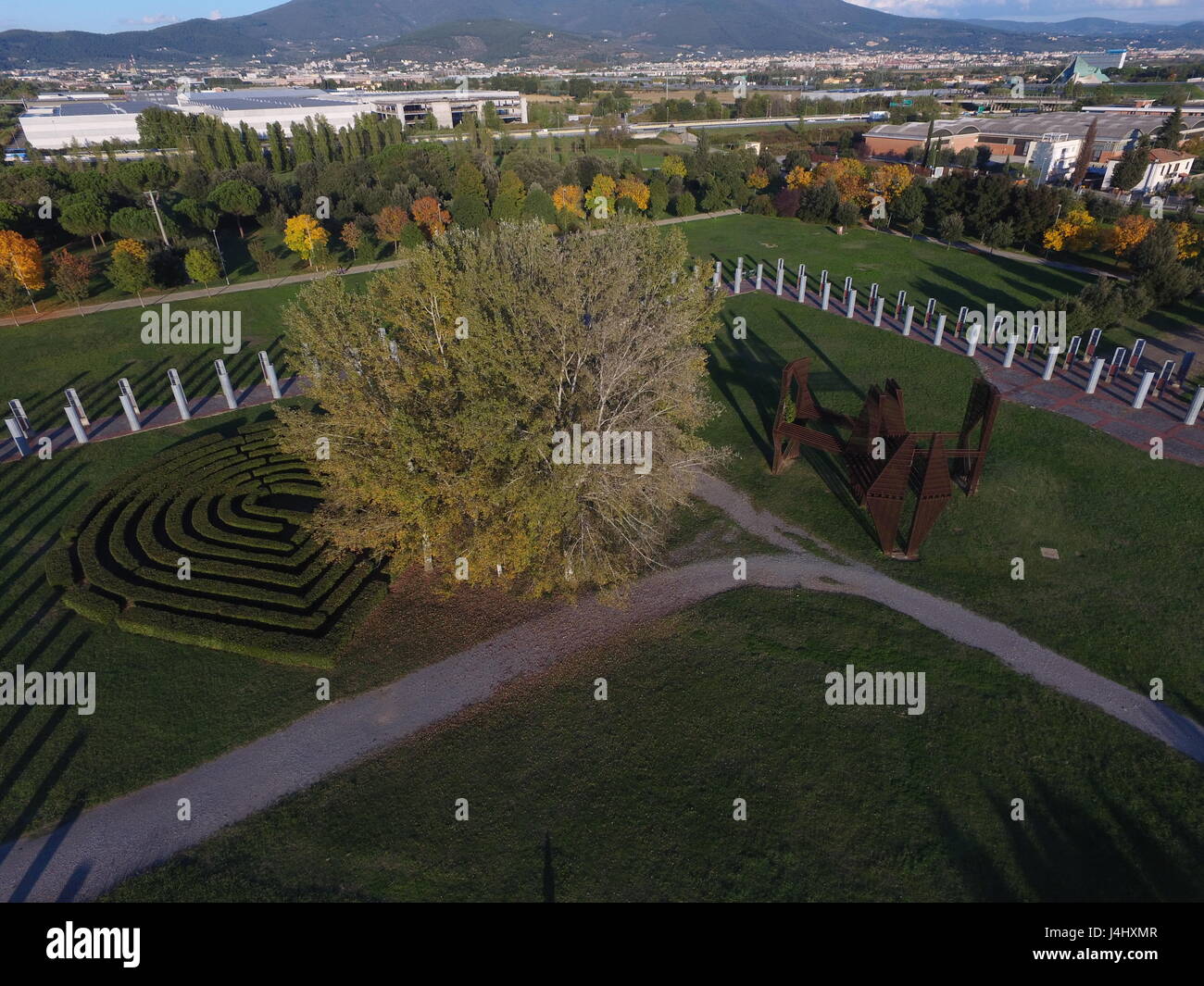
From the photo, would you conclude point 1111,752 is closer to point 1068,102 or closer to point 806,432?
point 806,432

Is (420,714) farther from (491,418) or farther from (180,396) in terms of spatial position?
(180,396)

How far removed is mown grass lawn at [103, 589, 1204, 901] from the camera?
17344 millimetres

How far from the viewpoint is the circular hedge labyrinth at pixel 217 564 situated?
80.8 feet

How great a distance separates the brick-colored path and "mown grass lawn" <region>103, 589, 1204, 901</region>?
2275cm

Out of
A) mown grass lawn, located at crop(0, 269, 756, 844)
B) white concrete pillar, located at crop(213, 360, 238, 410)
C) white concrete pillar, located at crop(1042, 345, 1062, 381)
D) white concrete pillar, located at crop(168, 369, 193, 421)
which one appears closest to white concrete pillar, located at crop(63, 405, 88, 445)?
mown grass lawn, located at crop(0, 269, 756, 844)

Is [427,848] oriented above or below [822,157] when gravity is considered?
below

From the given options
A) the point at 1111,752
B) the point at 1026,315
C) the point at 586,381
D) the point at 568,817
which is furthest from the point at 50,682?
the point at 1026,315

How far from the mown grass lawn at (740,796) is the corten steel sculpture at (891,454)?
20.1 feet

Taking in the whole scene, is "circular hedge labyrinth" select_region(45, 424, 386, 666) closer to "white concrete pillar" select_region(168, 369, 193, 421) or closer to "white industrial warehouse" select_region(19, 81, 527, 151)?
"white concrete pillar" select_region(168, 369, 193, 421)

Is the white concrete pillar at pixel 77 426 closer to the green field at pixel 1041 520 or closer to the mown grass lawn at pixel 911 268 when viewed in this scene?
the green field at pixel 1041 520

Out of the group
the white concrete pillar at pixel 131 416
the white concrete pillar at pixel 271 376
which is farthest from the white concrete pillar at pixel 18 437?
the white concrete pillar at pixel 271 376

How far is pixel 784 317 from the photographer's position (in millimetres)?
54625
